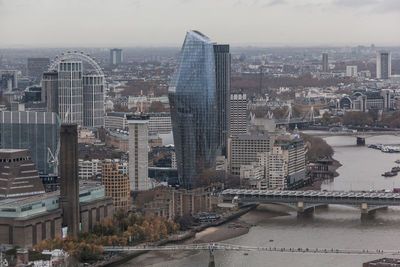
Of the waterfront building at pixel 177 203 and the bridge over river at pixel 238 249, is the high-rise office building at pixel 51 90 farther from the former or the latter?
the bridge over river at pixel 238 249

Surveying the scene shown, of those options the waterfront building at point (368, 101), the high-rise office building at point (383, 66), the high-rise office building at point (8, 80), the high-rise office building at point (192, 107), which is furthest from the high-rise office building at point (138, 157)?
the high-rise office building at point (383, 66)

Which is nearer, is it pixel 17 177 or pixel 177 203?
pixel 17 177

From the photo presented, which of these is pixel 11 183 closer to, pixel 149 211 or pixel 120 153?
pixel 149 211

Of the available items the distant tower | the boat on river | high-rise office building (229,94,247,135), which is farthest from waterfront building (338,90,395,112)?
the distant tower

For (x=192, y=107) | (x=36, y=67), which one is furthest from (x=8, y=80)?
(x=192, y=107)

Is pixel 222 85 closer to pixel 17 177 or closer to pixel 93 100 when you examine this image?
pixel 93 100

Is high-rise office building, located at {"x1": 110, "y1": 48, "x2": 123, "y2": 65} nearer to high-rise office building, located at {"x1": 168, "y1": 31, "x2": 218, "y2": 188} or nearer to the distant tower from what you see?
high-rise office building, located at {"x1": 168, "y1": 31, "x2": 218, "y2": 188}
